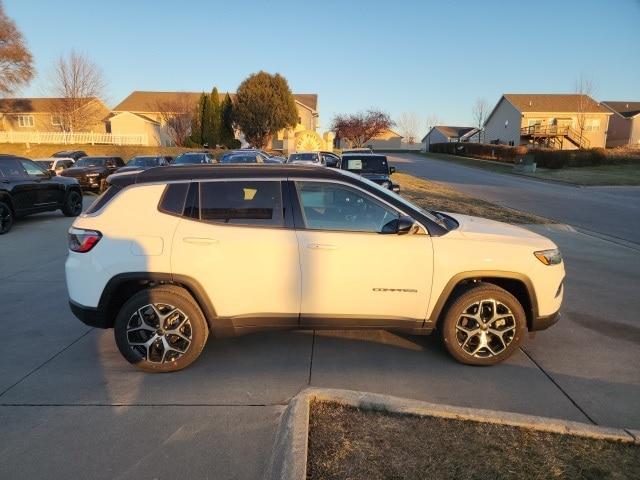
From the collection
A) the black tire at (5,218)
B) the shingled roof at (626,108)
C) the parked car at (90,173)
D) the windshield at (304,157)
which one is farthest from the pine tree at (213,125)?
the shingled roof at (626,108)

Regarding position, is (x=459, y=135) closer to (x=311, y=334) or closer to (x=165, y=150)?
(x=165, y=150)

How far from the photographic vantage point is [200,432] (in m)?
3.17

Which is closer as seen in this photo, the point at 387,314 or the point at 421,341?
the point at 387,314

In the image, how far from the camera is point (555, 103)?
6303 cm

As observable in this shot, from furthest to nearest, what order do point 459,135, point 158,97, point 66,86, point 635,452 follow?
point 459,135
point 158,97
point 66,86
point 635,452

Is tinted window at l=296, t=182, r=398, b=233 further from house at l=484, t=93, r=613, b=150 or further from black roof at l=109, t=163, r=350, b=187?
house at l=484, t=93, r=613, b=150

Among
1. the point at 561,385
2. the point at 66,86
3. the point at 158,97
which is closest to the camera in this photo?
the point at 561,385

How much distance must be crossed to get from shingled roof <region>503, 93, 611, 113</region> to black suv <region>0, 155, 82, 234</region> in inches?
2445

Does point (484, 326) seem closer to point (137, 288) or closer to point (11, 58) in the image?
point (137, 288)

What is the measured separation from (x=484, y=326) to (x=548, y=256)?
33.9 inches

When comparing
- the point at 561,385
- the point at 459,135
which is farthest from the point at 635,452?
the point at 459,135

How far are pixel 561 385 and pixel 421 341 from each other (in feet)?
4.36

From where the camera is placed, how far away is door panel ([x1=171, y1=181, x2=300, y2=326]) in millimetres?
3943

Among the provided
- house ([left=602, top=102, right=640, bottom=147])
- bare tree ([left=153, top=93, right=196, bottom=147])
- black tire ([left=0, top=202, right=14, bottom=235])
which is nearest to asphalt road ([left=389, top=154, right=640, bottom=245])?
black tire ([left=0, top=202, right=14, bottom=235])
